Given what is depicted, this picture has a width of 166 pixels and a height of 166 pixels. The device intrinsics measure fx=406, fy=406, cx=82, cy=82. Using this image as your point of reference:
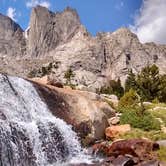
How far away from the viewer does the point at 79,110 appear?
32750 mm

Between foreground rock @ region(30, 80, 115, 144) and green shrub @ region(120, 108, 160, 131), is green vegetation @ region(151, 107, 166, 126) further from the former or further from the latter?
foreground rock @ region(30, 80, 115, 144)

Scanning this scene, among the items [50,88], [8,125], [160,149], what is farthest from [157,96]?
[8,125]

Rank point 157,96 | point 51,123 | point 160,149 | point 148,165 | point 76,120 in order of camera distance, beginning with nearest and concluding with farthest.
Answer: point 148,165, point 160,149, point 51,123, point 76,120, point 157,96

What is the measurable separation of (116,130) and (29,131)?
8861 mm

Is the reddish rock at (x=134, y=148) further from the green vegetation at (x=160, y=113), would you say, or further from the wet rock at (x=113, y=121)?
the green vegetation at (x=160, y=113)

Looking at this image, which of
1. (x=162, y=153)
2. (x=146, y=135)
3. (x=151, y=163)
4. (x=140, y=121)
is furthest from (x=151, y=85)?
(x=151, y=163)

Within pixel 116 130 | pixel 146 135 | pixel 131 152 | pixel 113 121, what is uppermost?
pixel 113 121

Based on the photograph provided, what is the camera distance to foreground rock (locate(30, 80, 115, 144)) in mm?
30938

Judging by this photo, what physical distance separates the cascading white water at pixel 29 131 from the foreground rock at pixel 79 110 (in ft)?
3.14

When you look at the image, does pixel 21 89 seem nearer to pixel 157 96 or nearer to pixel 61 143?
pixel 61 143

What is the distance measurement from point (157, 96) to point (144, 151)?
116ft

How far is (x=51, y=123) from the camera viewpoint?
2759 cm

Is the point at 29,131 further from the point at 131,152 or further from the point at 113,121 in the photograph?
the point at 113,121

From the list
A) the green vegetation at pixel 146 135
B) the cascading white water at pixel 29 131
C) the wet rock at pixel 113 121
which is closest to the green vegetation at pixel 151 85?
the wet rock at pixel 113 121
